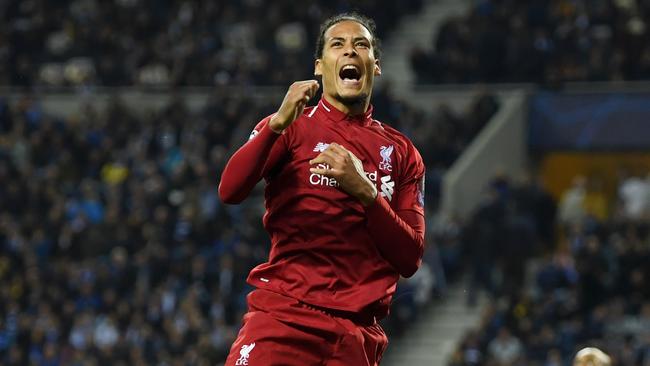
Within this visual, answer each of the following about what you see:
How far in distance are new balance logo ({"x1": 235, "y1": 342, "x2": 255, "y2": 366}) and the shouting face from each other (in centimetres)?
99

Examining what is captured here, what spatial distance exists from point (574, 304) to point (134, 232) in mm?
6435

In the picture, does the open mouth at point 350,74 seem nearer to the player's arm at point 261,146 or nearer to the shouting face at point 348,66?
the shouting face at point 348,66

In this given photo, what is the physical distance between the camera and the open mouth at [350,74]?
219 inches

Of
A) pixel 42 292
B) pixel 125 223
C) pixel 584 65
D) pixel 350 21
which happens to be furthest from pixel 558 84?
pixel 350 21

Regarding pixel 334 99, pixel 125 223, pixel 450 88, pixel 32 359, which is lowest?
pixel 32 359

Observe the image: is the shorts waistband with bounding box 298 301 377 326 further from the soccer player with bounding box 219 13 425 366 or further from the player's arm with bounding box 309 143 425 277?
the player's arm with bounding box 309 143 425 277

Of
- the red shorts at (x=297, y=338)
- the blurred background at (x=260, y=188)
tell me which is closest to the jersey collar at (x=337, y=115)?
the red shorts at (x=297, y=338)

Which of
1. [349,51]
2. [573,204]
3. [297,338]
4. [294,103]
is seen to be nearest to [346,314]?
[297,338]

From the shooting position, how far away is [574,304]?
16.7m

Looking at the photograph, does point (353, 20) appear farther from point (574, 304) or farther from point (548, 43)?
point (548, 43)

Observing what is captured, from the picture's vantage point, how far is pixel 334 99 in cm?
568

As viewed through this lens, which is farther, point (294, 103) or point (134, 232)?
point (134, 232)

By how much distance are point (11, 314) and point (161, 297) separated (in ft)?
7.23

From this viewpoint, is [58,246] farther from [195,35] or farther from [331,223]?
[331,223]
